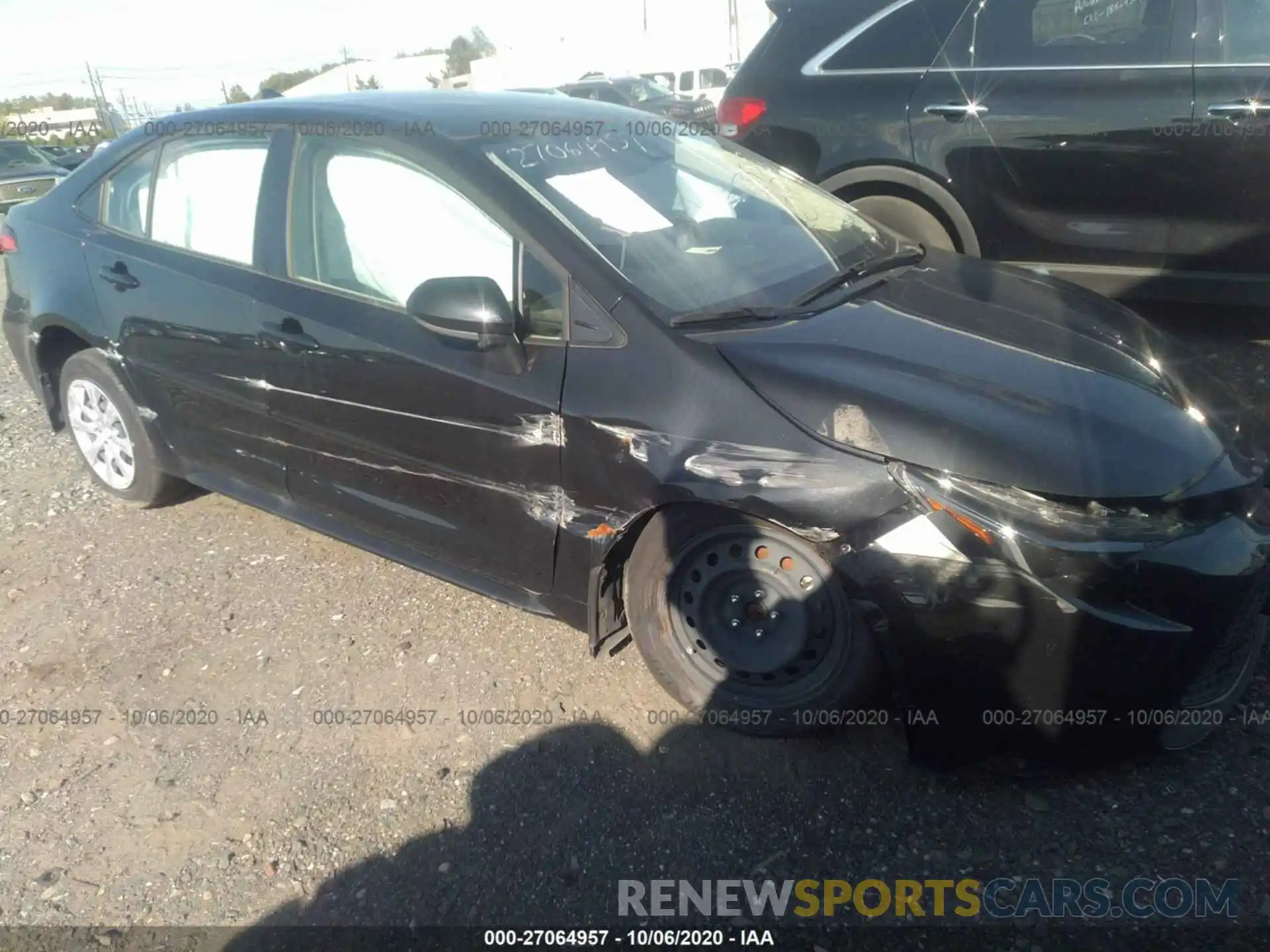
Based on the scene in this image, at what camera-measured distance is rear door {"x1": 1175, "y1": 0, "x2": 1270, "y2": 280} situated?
169 inches

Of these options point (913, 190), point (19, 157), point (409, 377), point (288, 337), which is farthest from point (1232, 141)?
point (19, 157)

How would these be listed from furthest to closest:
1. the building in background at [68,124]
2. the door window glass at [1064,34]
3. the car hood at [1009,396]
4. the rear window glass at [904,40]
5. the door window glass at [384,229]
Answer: the building in background at [68,124]
the rear window glass at [904,40]
the door window glass at [1064,34]
the door window glass at [384,229]
the car hood at [1009,396]

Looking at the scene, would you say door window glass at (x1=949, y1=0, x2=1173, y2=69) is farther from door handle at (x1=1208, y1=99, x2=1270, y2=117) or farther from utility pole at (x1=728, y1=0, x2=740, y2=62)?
utility pole at (x1=728, y1=0, x2=740, y2=62)

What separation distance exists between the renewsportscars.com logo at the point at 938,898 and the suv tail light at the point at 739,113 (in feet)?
13.8

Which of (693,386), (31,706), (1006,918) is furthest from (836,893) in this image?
(31,706)

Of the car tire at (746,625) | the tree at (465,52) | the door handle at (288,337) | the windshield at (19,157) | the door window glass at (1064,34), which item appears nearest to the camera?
the car tire at (746,625)

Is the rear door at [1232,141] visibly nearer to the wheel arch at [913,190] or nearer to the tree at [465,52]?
the wheel arch at [913,190]

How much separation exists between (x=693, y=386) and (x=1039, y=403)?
84cm

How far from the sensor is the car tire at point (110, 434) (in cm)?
385

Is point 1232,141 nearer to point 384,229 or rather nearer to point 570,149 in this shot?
point 570,149

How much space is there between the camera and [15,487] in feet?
14.9

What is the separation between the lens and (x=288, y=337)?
3074mm

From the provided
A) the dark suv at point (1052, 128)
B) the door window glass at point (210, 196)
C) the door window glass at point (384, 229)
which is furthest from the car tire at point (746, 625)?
the dark suv at point (1052, 128)

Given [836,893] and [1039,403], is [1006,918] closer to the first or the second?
[836,893]
